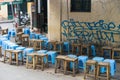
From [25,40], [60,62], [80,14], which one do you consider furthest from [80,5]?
[60,62]

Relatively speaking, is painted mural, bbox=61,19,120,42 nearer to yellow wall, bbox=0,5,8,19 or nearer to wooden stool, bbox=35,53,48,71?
wooden stool, bbox=35,53,48,71

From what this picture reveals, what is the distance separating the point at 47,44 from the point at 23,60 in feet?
9.64

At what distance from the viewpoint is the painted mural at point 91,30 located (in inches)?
617

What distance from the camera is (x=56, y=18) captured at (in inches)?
697

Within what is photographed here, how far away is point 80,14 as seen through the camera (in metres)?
16.8

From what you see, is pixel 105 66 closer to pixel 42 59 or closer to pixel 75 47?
pixel 42 59

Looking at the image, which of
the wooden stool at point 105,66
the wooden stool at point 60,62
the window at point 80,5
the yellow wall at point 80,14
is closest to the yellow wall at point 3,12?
the yellow wall at point 80,14

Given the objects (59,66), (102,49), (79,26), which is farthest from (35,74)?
(79,26)

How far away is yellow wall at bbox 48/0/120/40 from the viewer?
1555cm

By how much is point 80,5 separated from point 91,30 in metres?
1.58

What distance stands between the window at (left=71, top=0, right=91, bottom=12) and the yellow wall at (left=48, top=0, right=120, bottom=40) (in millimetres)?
224

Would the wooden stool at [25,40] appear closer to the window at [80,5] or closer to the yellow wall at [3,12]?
the window at [80,5]

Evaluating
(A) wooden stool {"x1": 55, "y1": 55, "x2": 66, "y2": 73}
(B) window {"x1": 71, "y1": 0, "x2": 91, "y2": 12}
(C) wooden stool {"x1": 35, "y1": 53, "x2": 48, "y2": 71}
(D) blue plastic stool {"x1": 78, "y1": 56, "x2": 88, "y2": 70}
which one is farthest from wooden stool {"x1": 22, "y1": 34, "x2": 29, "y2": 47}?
(D) blue plastic stool {"x1": 78, "y1": 56, "x2": 88, "y2": 70}

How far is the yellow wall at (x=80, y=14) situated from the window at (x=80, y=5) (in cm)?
22
